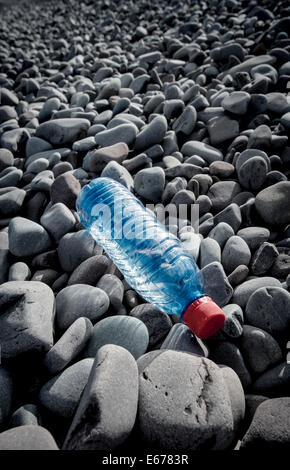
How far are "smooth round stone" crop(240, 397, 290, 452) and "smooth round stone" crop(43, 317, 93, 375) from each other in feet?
2.31

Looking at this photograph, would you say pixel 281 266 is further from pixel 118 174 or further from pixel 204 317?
pixel 118 174

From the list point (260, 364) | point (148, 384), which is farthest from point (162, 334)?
point (260, 364)

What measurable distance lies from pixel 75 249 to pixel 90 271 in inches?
8.3

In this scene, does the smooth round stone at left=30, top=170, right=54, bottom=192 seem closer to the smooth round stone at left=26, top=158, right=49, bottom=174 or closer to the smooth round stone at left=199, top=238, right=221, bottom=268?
the smooth round stone at left=26, top=158, right=49, bottom=174

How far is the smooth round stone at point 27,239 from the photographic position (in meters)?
1.76

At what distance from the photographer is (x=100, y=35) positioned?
5.68 m

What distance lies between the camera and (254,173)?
6.27ft

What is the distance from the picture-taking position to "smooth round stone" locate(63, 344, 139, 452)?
3.03 feet

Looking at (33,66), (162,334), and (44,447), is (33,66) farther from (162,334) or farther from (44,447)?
(44,447)

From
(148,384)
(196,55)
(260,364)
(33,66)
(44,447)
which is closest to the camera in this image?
(44,447)

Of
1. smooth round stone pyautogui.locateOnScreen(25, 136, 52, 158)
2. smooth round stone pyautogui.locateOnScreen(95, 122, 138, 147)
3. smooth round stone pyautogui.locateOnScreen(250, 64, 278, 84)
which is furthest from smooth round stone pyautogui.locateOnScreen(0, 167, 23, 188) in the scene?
smooth round stone pyautogui.locateOnScreen(250, 64, 278, 84)

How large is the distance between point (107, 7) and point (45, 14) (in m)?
2.31

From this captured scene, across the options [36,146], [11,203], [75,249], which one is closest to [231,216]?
[75,249]

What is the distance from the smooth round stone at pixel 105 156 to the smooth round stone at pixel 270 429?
1.83 meters
